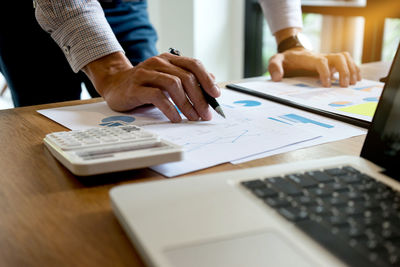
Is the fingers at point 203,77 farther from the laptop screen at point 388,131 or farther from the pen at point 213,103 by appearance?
the laptop screen at point 388,131

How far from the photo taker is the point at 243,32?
10.1 ft

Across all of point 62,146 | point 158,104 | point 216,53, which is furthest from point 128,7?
point 216,53

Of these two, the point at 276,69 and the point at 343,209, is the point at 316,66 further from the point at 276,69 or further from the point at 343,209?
the point at 343,209

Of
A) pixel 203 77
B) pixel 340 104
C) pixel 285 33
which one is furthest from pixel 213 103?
pixel 285 33

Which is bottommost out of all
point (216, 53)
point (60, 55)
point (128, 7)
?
point (216, 53)

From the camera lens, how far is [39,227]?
1.23 ft

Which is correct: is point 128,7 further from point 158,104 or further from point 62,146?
point 62,146

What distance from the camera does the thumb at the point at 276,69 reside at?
3.34 feet

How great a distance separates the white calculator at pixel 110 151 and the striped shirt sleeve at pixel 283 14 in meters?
0.83

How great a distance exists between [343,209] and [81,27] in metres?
0.67

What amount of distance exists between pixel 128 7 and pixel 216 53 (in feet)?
6.03

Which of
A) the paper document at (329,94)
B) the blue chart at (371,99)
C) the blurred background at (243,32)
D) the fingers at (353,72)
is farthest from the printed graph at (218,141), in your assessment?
the blurred background at (243,32)

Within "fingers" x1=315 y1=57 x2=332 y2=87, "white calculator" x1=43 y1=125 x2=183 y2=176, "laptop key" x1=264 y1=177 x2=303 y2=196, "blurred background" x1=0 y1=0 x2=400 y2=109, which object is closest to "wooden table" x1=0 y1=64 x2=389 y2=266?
"white calculator" x1=43 y1=125 x2=183 y2=176

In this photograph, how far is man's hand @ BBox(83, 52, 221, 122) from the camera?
2.32 ft
